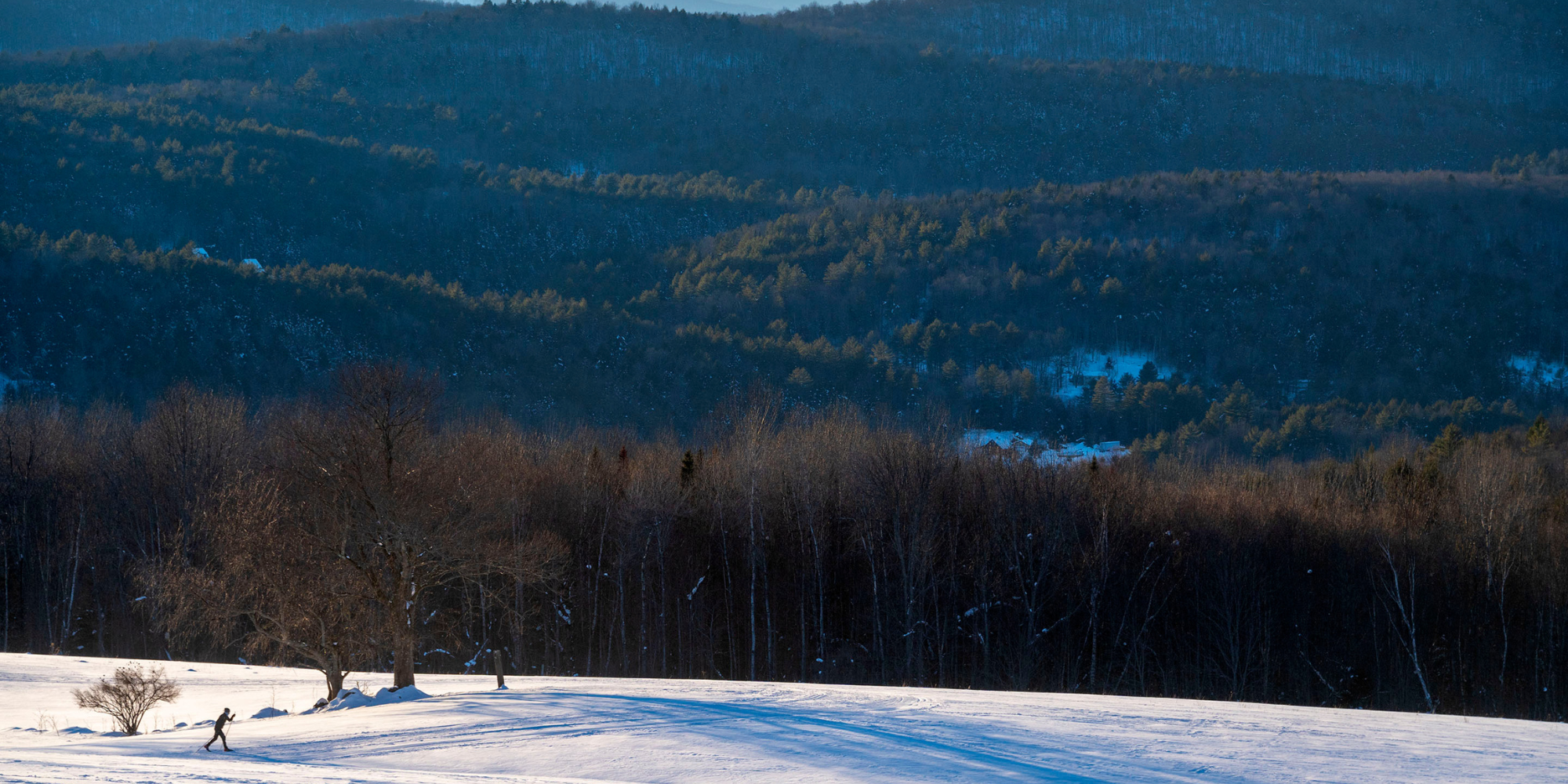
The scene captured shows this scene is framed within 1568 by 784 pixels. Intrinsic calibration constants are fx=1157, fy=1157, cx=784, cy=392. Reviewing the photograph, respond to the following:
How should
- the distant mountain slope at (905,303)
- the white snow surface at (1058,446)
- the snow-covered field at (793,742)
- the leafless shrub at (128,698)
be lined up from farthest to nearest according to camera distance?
the distant mountain slope at (905,303) < the white snow surface at (1058,446) < the leafless shrub at (128,698) < the snow-covered field at (793,742)

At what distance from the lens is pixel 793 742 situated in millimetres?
18969

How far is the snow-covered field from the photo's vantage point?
55.0 feet

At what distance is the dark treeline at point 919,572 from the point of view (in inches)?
1917

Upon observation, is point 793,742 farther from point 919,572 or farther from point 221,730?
point 919,572

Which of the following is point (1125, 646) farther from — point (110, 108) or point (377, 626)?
point (110, 108)

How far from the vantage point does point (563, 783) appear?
15.8 meters

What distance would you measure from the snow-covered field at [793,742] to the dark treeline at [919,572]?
22100mm

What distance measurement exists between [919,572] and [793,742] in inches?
1214

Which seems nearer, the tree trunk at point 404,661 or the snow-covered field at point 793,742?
the snow-covered field at point 793,742

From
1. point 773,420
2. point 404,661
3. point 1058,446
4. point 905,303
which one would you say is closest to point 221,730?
point 404,661

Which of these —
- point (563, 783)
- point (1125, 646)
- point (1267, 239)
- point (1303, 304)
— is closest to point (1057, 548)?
point (1125, 646)

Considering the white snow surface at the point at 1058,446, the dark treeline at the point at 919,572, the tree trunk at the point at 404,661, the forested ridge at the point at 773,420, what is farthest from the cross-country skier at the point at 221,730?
the white snow surface at the point at 1058,446

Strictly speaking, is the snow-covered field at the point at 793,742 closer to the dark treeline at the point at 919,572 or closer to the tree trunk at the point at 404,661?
the tree trunk at the point at 404,661

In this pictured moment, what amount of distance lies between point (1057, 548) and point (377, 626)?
3149 centimetres
